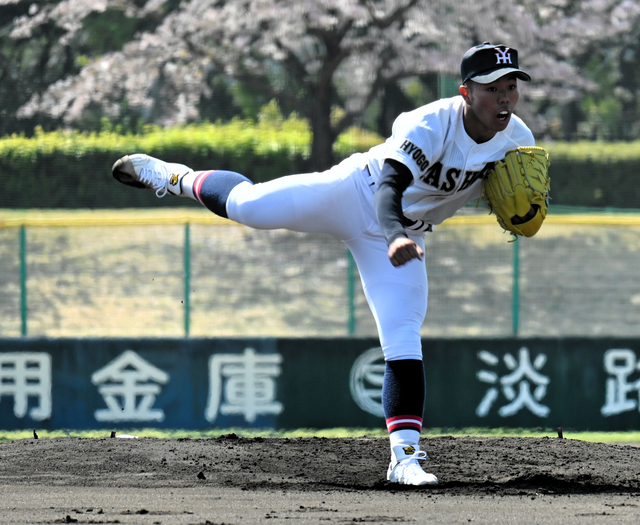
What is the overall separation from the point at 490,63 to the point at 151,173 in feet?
6.24

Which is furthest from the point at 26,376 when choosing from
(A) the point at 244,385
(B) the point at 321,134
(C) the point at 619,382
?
(B) the point at 321,134

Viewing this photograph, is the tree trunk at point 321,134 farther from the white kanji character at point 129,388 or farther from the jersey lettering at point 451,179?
the jersey lettering at point 451,179

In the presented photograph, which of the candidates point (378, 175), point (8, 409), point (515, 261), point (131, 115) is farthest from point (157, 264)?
point (378, 175)

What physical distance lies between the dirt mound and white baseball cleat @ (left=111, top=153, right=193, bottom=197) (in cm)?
148

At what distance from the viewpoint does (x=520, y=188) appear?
4.14 metres

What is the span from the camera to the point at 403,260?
3605mm

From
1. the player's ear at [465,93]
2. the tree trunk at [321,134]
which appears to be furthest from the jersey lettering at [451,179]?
the tree trunk at [321,134]

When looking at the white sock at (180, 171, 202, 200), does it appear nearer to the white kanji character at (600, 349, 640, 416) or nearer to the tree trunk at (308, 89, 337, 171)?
the white kanji character at (600, 349, 640, 416)

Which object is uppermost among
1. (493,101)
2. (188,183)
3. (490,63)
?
(490,63)

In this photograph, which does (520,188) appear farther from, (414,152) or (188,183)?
(188,183)

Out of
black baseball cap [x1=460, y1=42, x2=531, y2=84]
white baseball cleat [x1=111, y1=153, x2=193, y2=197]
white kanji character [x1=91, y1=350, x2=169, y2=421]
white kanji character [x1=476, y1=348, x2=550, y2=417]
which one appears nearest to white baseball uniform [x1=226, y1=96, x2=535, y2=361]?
black baseball cap [x1=460, y1=42, x2=531, y2=84]

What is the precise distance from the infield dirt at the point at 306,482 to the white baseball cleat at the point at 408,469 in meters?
0.05

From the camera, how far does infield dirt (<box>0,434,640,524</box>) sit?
368 cm

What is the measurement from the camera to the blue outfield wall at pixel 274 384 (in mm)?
7492
